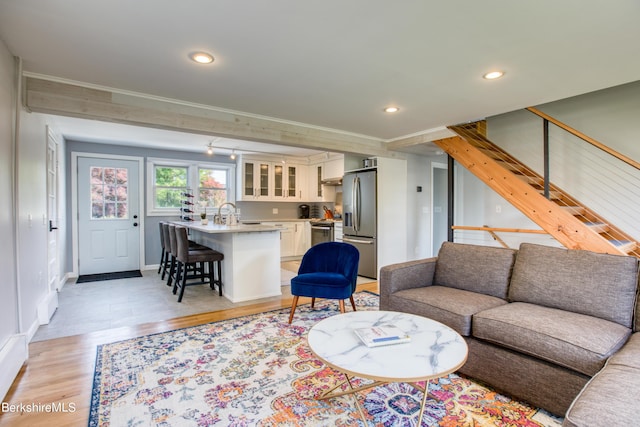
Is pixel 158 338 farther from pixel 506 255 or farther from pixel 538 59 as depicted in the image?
pixel 538 59

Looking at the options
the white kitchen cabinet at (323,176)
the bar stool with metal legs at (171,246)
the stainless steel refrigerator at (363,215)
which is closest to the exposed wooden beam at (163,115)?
the stainless steel refrigerator at (363,215)

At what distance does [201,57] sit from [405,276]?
2.45 m

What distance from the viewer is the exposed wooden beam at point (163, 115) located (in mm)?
2816

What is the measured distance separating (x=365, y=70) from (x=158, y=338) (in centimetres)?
297

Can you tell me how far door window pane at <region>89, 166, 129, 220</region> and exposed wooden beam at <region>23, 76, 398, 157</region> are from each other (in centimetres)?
323

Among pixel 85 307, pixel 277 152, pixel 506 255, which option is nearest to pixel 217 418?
pixel 506 255

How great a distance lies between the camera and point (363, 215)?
17.9 ft

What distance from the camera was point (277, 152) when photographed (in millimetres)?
6699

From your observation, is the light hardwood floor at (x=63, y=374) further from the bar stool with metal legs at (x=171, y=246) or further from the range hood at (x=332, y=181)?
the range hood at (x=332, y=181)

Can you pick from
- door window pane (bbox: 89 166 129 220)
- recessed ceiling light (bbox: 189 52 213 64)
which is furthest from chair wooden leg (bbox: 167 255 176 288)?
recessed ceiling light (bbox: 189 52 213 64)

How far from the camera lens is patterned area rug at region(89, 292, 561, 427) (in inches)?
69.9

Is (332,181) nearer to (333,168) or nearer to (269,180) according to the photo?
(333,168)

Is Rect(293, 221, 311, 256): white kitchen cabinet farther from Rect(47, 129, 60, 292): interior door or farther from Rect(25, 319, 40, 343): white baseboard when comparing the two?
Rect(25, 319, 40, 343): white baseboard

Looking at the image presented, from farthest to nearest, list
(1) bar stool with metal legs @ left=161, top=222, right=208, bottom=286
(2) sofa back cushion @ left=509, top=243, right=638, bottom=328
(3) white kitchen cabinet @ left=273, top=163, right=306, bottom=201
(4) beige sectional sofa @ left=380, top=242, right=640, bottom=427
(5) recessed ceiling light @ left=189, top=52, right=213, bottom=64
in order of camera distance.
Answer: (3) white kitchen cabinet @ left=273, top=163, right=306, bottom=201, (1) bar stool with metal legs @ left=161, top=222, right=208, bottom=286, (5) recessed ceiling light @ left=189, top=52, right=213, bottom=64, (2) sofa back cushion @ left=509, top=243, right=638, bottom=328, (4) beige sectional sofa @ left=380, top=242, right=640, bottom=427
